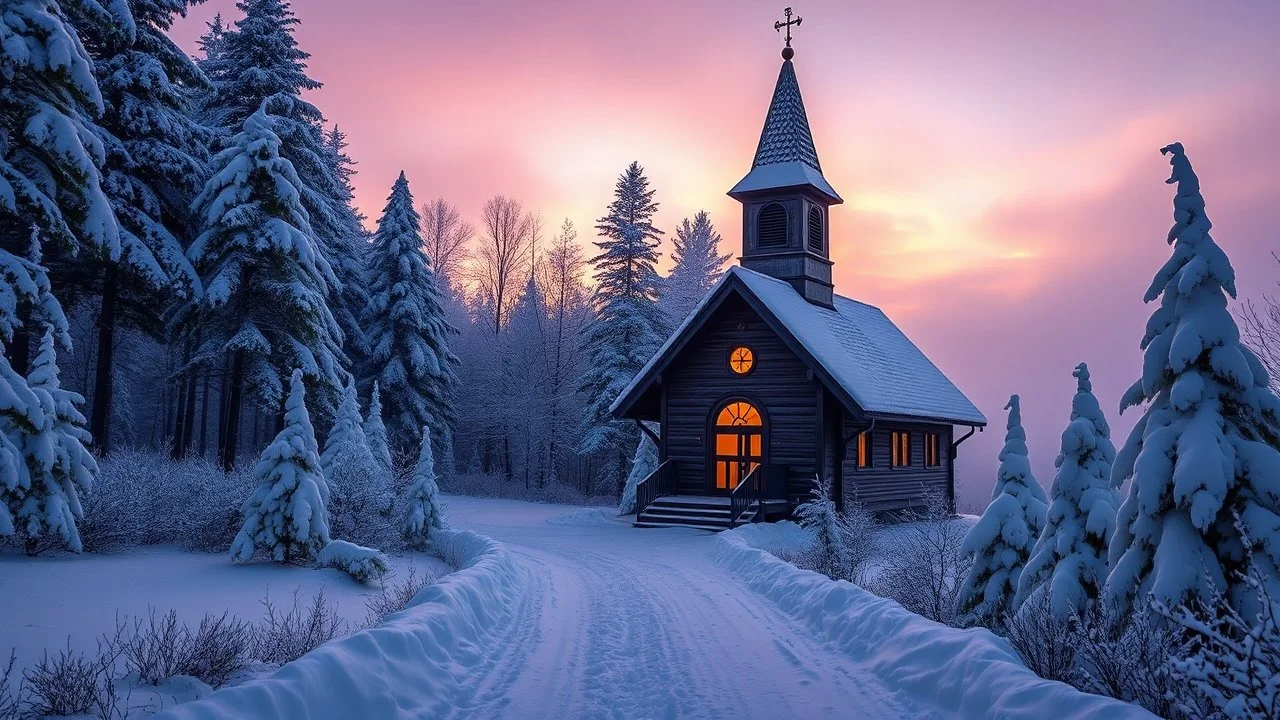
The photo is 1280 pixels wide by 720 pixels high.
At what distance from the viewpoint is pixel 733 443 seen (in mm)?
22656

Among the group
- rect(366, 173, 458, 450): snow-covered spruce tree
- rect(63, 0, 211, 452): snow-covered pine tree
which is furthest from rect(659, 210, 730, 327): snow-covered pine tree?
rect(63, 0, 211, 452): snow-covered pine tree

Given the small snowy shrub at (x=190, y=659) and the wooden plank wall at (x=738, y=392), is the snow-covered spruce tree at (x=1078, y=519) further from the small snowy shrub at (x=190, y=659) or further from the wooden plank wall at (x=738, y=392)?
the wooden plank wall at (x=738, y=392)

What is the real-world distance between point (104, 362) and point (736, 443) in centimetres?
1703

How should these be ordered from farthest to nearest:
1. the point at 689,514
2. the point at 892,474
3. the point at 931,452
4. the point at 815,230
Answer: the point at 931,452, the point at 815,230, the point at 892,474, the point at 689,514

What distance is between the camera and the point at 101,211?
11227 millimetres

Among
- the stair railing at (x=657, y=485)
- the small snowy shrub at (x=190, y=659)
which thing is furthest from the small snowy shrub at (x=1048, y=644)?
the stair railing at (x=657, y=485)

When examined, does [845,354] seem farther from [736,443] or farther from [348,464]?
[348,464]

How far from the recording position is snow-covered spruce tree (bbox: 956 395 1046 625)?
9281mm

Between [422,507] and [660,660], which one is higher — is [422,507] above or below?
above

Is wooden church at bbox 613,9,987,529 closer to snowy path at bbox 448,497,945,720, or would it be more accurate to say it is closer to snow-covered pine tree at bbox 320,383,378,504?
snow-covered pine tree at bbox 320,383,378,504

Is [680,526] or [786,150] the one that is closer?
[680,526]

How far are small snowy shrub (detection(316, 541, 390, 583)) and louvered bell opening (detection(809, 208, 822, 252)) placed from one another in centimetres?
1897

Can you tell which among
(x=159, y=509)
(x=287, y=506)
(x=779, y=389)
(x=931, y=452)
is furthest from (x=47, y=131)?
(x=931, y=452)

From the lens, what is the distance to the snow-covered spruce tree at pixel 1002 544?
9.28 meters
